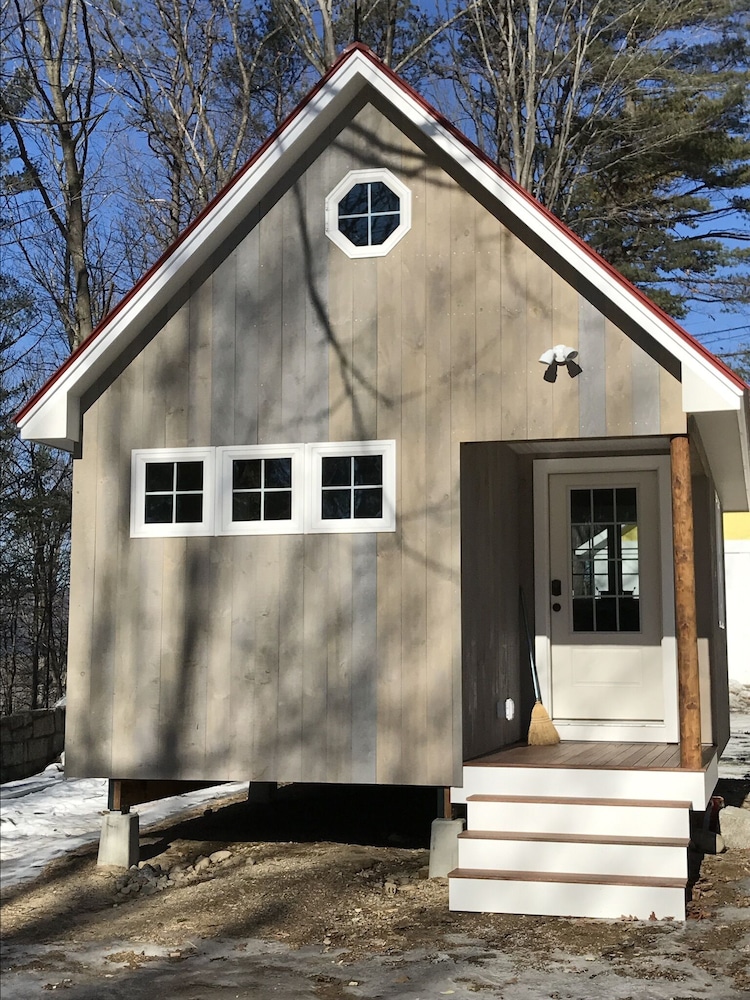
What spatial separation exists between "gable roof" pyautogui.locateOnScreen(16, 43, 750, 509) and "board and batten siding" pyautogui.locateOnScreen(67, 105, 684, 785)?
16 cm

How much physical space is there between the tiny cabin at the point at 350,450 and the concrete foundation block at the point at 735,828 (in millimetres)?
509

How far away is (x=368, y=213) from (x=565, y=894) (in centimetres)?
444

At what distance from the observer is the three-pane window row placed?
295 inches

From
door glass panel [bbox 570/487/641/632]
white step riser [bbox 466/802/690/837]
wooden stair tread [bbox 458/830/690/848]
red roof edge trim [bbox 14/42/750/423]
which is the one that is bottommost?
wooden stair tread [bbox 458/830/690/848]

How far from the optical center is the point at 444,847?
705 centimetres

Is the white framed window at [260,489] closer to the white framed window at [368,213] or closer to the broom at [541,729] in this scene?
the white framed window at [368,213]

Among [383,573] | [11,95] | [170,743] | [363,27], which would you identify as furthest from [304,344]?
[363,27]

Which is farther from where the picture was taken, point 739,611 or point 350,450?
point 739,611

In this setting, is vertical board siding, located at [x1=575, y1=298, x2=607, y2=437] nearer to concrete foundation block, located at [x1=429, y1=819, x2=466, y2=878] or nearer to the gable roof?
the gable roof

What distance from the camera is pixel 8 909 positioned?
21.6ft

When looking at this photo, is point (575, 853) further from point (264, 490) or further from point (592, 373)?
point (264, 490)

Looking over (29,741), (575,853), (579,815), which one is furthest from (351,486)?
(29,741)

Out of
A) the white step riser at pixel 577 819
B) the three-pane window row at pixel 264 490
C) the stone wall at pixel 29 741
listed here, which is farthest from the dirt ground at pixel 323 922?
the stone wall at pixel 29 741

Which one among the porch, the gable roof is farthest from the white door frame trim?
the porch
